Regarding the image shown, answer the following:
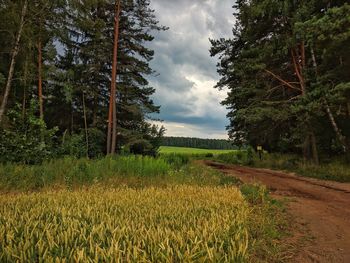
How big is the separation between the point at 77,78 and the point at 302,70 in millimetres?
19703

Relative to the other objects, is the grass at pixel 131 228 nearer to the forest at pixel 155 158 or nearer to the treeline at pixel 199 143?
the forest at pixel 155 158

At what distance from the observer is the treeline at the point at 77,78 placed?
15070mm

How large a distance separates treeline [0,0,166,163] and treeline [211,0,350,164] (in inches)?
342

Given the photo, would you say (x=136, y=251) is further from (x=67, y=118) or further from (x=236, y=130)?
(x=236, y=130)

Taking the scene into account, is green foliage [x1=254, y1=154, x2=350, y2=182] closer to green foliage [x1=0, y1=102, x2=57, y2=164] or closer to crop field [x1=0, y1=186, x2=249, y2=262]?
crop field [x1=0, y1=186, x2=249, y2=262]

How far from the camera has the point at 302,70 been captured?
20250mm

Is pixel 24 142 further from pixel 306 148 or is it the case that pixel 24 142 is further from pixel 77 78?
pixel 306 148

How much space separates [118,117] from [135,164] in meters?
17.0

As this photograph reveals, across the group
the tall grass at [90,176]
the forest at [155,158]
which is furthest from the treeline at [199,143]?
the tall grass at [90,176]

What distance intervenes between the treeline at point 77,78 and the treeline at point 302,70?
8.69 m

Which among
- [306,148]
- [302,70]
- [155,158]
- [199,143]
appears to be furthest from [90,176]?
[199,143]

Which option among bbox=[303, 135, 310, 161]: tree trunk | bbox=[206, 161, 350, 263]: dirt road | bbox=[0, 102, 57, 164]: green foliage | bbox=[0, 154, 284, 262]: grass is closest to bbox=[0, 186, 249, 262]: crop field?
bbox=[0, 154, 284, 262]: grass

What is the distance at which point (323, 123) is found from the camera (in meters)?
19.4

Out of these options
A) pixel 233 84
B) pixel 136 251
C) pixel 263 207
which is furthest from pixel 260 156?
pixel 136 251
